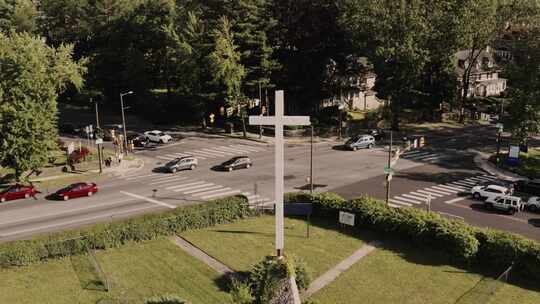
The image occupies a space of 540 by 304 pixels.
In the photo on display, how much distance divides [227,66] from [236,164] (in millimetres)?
17535

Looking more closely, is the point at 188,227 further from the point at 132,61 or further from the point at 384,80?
the point at 132,61

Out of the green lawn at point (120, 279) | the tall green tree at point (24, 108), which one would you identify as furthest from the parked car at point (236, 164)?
the green lawn at point (120, 279)

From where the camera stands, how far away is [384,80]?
72.1m

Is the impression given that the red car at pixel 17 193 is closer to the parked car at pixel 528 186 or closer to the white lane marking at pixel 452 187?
the white lane marking at pixel 452 187

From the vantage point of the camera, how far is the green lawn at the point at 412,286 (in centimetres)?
2686

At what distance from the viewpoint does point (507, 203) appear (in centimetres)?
4109

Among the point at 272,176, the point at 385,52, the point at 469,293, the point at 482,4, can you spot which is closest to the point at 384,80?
the point at 385,52

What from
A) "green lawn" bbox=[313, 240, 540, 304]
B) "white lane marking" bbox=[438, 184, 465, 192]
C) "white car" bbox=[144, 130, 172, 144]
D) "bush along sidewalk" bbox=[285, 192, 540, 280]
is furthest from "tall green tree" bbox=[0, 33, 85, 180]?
"white lane marking" bbox=[438, 184, 465, 192]

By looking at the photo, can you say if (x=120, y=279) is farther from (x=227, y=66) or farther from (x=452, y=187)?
(x=227, y=66)

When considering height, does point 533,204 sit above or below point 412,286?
above

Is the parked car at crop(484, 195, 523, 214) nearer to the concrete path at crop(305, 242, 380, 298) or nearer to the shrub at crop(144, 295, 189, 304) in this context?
the concrete path at crop(305, 242, 380, 298)

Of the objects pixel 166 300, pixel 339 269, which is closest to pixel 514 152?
pixel 339 269

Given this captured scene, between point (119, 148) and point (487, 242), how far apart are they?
44.5 metres

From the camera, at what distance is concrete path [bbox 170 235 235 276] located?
30.1 meters
